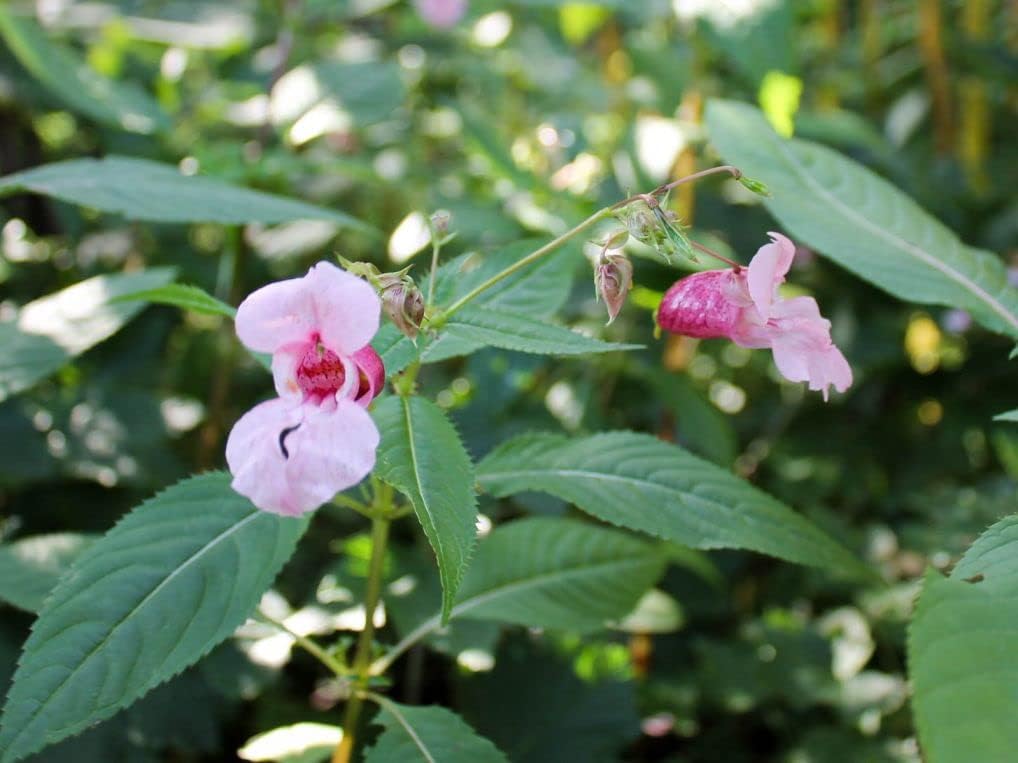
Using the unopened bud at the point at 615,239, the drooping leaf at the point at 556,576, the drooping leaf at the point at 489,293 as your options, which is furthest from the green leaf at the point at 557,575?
the unopened bud at the point at 615,239

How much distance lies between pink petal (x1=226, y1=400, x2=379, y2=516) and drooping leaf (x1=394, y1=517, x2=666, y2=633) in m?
0.55

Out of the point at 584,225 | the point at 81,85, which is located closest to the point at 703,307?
the point at 584,225

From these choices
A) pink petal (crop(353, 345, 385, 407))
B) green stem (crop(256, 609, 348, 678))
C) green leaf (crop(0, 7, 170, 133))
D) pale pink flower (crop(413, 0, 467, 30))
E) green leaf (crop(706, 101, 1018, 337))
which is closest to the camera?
pink petal (crop(353, 345, 385, 407))

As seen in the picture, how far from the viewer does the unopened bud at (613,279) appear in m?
0.96

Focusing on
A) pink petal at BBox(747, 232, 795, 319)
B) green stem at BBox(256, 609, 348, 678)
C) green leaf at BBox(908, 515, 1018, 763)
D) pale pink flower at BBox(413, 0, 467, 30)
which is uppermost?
pink petal at BBox(747, 232, 795, 319)

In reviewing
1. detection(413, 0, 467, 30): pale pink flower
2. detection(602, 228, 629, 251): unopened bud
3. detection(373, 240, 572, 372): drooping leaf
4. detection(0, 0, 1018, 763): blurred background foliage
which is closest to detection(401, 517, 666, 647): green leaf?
detection(0, 0, 1018, 763): blurred background foliage

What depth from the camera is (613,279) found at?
964 mm

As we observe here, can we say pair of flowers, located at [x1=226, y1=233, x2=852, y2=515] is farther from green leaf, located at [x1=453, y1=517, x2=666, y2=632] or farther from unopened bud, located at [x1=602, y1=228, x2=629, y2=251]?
green leaf, located at [x1=453, y1=517, x2=666, y2=632]

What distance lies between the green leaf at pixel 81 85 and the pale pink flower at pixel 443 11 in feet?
3.70

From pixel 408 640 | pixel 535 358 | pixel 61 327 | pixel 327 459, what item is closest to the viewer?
pixel 327 459

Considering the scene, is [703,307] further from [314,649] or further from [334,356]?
[314,649]

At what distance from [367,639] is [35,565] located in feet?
1.64

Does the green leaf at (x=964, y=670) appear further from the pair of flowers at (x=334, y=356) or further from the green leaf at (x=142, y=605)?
the green leaf at (x=142, y=605)

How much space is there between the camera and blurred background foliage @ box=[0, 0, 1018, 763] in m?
1.62
